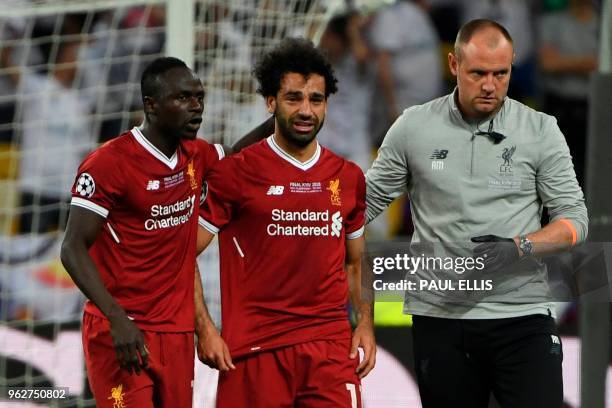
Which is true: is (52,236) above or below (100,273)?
above

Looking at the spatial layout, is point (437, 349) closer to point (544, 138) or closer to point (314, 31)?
point (544, 138)

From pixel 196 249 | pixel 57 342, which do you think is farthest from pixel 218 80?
A: pixel 196 249

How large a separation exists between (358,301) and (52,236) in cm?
490

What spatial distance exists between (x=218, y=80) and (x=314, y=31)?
2.11 feet

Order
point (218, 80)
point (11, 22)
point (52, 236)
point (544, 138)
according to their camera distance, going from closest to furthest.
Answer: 1. point (544, 138)
2. point (218, 80)
3. point (52, 236)
4. point (11, 22)

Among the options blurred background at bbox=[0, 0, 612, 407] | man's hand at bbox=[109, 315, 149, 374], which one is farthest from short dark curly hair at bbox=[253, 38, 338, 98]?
blurred background at bbox=[0, 0, 612, 407]

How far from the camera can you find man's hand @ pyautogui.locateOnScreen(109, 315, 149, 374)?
171 inches

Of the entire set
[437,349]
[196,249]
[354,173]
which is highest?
[354,173]

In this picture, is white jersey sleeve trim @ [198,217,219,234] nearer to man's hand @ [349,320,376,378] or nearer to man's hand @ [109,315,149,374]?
man's hand @ [109,315,149,374]

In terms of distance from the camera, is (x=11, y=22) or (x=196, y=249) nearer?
(x=196, y=249)

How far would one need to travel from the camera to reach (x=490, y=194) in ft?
14.7

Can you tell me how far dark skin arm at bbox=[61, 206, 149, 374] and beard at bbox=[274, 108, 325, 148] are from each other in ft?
2.58

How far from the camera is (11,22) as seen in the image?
977cm

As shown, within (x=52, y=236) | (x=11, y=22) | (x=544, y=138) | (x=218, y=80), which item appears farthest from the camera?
(x=11, y=22)
